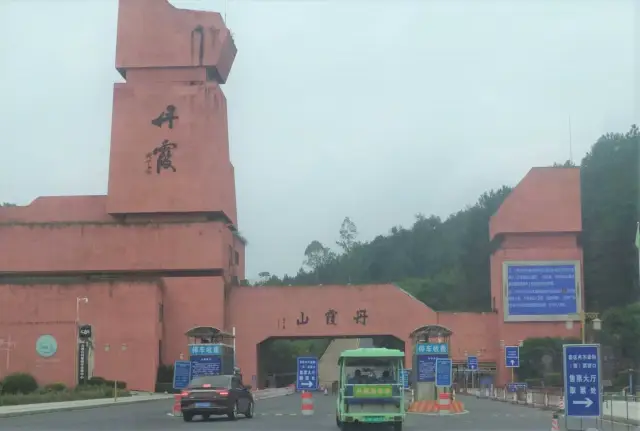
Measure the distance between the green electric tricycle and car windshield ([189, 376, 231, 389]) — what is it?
4.30 m

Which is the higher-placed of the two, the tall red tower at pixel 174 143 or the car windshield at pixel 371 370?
the tall red tower at pixel 174 143

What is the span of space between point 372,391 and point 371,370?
0.80m

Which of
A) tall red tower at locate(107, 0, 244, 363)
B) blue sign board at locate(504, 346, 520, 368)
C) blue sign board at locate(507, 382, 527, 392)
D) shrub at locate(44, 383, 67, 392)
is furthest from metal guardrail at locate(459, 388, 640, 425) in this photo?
shrub at locate(44, 383, 67, 392)

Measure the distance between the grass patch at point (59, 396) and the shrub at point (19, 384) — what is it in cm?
104

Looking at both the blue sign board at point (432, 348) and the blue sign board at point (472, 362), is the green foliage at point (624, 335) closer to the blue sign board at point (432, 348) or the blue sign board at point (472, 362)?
the blue sign board at point (472, 362)

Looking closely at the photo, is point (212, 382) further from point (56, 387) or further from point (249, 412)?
point (56, 387)

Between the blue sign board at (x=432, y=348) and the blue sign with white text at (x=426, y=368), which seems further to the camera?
the blue sign board at (x=432, y=348)

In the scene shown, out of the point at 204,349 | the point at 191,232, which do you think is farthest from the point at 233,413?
the point at 191,232

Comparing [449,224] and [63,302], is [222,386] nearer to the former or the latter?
[63,302]

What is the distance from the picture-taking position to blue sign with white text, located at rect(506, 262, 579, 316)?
148ft

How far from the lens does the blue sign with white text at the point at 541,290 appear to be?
1773 inches

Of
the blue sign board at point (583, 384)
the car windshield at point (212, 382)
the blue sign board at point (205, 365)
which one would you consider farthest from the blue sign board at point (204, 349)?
the blue sign board at point (583, 384)

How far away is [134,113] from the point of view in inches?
1881

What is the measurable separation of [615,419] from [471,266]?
193ft
